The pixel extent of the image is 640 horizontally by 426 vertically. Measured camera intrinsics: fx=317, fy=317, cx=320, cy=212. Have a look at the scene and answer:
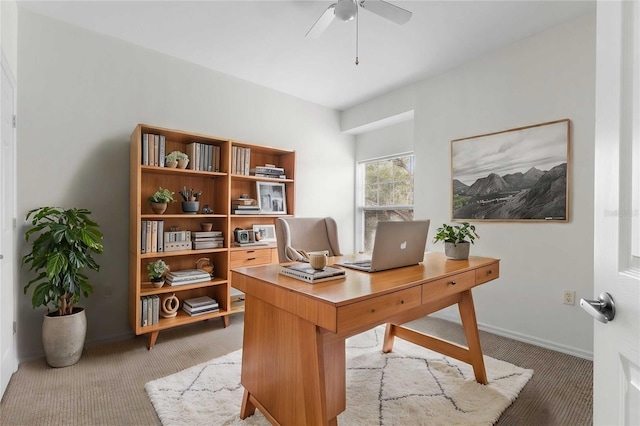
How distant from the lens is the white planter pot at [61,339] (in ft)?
7.43

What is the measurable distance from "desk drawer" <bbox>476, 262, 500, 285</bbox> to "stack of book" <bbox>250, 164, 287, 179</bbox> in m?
2.36

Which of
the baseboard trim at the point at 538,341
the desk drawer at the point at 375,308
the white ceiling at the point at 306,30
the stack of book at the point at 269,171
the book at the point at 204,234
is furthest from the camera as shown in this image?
the stack of book at the point at 269,171

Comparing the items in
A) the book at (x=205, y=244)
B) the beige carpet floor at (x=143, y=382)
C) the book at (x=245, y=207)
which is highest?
the book at (x=245, y=207)

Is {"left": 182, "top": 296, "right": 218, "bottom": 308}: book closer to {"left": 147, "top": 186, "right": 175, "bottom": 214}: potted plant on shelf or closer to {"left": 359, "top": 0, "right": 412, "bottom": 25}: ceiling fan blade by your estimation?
{"left": 147, "top": 186, "right": 175, "bottom": 214}: potted plant on shelf

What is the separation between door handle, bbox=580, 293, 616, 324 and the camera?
72 cm

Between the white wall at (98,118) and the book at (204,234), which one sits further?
the book at (204,234)

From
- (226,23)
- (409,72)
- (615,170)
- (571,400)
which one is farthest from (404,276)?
(409,72)

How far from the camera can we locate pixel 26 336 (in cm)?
242

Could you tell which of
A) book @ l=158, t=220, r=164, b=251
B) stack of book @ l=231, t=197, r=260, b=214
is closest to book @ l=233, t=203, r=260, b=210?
stack of book @ l=231, t=197, r=260, b=214

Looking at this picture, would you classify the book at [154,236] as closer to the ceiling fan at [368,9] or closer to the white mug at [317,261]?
the white mug at [317,261]

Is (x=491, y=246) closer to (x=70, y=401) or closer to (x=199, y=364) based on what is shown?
(x=199, y=364)

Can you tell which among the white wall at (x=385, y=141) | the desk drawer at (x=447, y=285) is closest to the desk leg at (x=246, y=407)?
the desk drawer at (x=447, y=285)

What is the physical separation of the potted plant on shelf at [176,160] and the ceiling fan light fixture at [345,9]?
5.90ft

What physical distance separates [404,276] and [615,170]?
977mm
